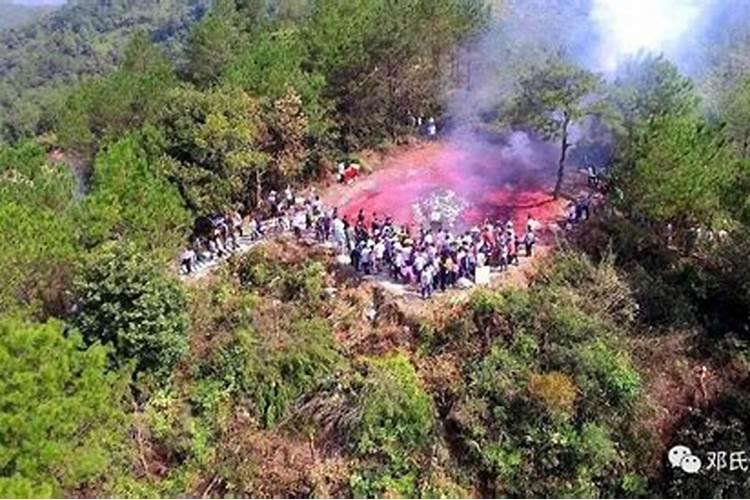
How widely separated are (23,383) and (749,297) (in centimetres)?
2014

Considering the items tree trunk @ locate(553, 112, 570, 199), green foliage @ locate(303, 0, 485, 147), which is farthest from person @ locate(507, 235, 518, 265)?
green foliage @ locate(303, 0, 485, 147)

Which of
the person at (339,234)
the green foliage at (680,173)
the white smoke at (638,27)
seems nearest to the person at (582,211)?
the green foliage at (680,173)

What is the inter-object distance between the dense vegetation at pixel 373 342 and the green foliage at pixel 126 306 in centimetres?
6

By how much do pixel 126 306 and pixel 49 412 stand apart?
592cm

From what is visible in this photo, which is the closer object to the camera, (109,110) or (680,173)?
(680,173)

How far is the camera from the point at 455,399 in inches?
957

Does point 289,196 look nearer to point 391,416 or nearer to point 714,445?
point 391,416

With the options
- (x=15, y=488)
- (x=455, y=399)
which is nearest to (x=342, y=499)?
(x=455, y=399)

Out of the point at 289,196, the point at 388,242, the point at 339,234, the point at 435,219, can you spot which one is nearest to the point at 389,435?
the point at 388,242

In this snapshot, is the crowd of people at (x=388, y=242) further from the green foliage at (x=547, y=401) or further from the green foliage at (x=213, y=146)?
the green foliage at (x=547, y=401)

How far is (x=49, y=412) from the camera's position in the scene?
18.2 metres

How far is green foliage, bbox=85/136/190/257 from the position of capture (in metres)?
26.0

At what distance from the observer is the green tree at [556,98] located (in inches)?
1185

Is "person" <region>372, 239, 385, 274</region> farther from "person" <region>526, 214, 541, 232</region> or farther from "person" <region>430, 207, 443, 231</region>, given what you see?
"person" <region>526, 214, 541, 232</region>
